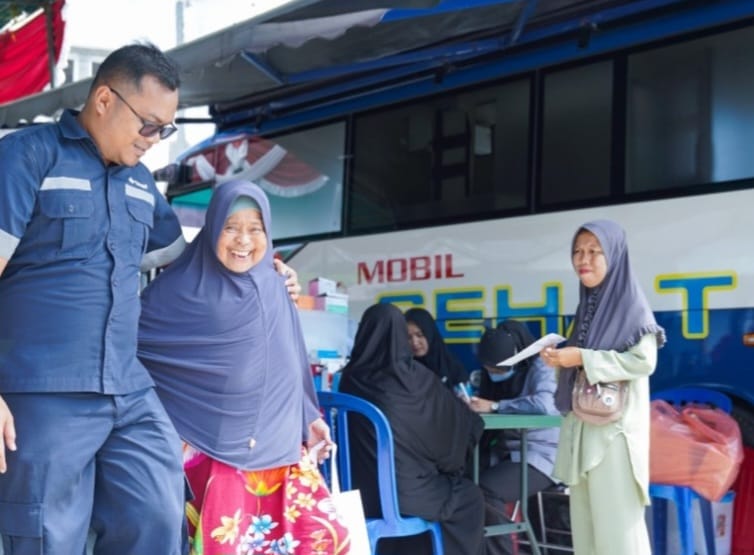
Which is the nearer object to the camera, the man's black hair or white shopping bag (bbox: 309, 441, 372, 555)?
the man's black hair

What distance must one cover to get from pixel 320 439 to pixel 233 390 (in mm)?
397

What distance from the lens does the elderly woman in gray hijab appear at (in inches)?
125

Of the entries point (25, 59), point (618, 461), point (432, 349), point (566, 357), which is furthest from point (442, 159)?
point (25, 59)

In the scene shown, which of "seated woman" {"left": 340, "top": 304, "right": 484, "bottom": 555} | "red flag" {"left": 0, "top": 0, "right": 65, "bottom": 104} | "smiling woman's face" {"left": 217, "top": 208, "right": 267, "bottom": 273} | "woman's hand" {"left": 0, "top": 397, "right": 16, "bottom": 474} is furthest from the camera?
"red flag" {"left": 0, "top": 0, "right": 65, "bottom": 104}

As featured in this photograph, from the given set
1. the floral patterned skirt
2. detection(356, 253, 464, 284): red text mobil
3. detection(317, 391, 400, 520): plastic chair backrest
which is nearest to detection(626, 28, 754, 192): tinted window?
detection(356, 253, 464, 284): red text mobil

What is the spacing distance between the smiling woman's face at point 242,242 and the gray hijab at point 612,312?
1.28 m

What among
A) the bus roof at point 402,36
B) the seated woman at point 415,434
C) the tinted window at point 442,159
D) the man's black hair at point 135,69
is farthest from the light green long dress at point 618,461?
the tinted window at point 442,159

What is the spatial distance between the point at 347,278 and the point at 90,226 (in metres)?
4.05

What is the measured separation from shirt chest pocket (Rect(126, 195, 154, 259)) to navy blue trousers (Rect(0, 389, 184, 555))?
35 cm

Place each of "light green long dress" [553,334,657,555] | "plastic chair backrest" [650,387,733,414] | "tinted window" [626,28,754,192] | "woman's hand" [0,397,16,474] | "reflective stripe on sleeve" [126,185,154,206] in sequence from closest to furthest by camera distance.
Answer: "woman's hand" [0,397,16,474], "reflective stripe on sleeve" [126,185,154,206], "light green long dress" [553,334,657,555], "plastic chair backrest" [650,387,733,414], "tinted window" [626,28,754,192]

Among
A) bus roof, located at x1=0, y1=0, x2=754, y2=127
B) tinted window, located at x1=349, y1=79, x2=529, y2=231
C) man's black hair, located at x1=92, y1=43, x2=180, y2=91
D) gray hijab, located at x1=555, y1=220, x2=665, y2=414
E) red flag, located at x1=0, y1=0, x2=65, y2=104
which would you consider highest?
red flag, located at x1=0, y1=0, x2=65, y2=104

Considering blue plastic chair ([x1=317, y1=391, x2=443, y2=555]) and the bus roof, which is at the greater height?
the bus roof

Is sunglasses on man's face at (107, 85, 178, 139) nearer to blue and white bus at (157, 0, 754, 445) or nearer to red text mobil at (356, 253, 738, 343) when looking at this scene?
blue and white bus at (157, 0, 754, 445)

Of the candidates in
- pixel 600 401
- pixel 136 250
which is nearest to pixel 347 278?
pixel 600 401
